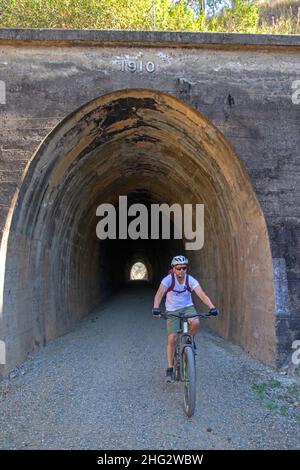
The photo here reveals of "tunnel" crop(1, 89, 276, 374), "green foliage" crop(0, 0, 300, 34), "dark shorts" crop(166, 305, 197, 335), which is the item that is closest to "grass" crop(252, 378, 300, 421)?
"tunnel" crop(1, 89, 276, 374)

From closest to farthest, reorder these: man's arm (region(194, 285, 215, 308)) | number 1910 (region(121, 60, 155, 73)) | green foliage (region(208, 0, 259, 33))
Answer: man's arm (region(194, 285, 215, 308)), number 1910 (region(121, 60, 155, 73)), green foliage (region(208, 0, 259, 33))

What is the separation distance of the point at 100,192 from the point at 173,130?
4.05 m

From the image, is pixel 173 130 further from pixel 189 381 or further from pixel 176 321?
pixel 189 381

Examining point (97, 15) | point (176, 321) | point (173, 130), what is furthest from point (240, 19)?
point (176, 321)

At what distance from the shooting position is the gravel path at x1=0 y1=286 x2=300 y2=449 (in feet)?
14.5

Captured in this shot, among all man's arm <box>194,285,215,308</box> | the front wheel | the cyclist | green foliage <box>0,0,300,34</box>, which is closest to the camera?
the front wheel

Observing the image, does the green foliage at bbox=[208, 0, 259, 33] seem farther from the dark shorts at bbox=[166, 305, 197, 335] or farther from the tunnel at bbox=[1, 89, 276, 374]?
the dark shorts at bbox=[166, 305, 197, 335]

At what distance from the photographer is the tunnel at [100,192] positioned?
6.87 metres

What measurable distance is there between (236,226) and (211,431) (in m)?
4.17

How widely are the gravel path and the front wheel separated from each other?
0.43 ft

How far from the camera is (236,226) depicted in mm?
8016

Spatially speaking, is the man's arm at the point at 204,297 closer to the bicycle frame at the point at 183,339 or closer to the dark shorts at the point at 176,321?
the dark shorts at the point at 176,321
